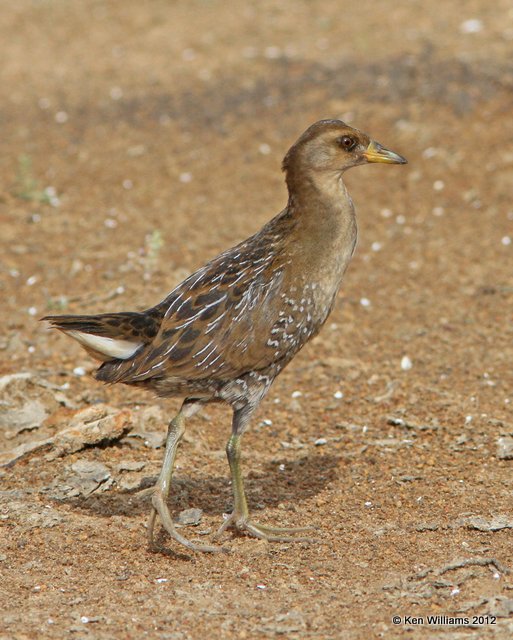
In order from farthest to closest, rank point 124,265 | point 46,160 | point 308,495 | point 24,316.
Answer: point 46,160
point 124,265
point 24,316
point 308,495

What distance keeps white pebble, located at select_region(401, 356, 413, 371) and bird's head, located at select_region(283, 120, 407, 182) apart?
219 cm

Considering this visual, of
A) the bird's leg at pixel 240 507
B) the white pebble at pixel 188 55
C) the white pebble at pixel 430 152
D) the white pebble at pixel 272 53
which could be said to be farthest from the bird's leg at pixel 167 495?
the white pebble at pixel 188 55

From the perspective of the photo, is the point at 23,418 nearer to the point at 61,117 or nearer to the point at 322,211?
the point at 322,211

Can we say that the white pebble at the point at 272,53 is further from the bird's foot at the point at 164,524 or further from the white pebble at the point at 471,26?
the bird's foot at the point at 164,524

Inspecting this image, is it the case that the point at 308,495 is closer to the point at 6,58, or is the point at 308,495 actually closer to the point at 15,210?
the point at 15,210

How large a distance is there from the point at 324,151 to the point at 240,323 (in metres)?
1.11

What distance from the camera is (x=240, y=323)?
5.64 m

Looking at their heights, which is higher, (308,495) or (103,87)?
(103,87)

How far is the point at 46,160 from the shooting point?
11648mm

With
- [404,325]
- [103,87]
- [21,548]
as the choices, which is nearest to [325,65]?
[103,87]

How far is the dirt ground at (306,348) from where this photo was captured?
511 cm

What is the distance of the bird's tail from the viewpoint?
18.2ft

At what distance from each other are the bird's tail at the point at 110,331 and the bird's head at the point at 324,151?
1.18m

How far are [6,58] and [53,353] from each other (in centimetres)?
752
